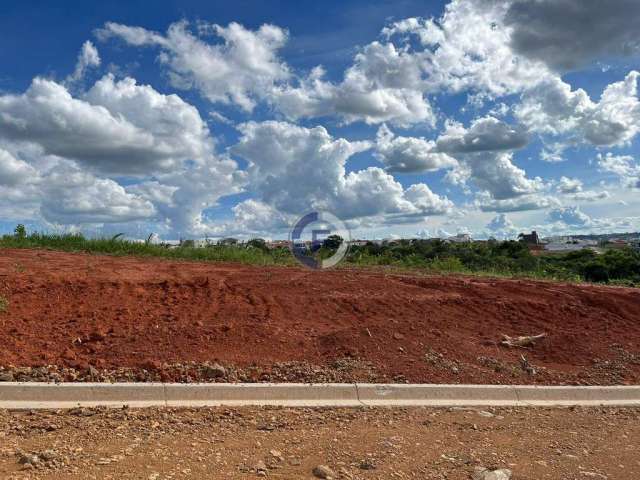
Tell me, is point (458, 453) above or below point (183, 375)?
below

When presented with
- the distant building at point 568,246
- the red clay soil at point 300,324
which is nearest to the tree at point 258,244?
the red clay soil at point 300,324

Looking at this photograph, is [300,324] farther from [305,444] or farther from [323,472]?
[323,472]

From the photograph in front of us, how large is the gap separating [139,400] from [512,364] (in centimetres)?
436

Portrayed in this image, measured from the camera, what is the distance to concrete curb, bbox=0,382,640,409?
5.05m

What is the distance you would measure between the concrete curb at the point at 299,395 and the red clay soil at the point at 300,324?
30 cm

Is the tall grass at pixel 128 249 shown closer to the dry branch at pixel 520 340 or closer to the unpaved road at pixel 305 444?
the dry branch at pixel 520 340

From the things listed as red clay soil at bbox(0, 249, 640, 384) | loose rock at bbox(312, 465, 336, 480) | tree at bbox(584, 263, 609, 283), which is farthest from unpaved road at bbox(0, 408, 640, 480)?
tree at bbox(584, 263, 609, 283)

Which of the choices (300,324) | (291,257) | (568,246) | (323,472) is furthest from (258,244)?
(568,246)

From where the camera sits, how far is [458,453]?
14.2 ft

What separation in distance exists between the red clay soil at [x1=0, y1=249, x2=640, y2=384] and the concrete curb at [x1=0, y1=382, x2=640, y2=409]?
30cm

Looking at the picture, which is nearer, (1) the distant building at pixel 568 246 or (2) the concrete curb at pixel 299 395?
(2) the concrete curb at pixel 299 395

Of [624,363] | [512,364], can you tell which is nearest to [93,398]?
[512,364]

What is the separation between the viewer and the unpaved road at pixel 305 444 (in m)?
3.73

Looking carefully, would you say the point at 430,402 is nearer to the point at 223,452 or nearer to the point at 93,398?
the point at 223,452
